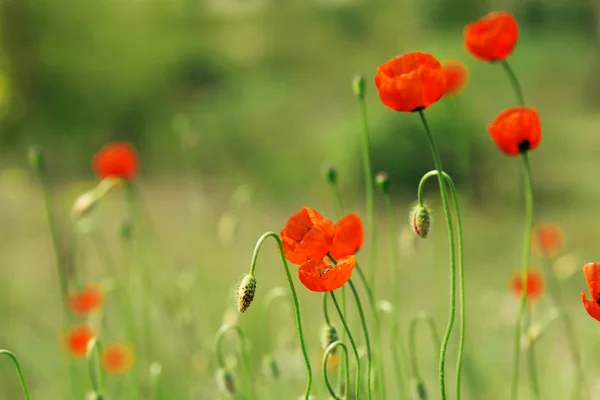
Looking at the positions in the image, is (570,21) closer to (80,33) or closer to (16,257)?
(80,33)

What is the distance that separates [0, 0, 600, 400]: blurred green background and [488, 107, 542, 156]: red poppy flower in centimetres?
129

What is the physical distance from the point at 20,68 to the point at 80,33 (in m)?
1.72

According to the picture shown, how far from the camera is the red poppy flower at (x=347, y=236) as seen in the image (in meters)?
1.17

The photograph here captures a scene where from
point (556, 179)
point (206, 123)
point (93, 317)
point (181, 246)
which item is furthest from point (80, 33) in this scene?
point (93, 317)

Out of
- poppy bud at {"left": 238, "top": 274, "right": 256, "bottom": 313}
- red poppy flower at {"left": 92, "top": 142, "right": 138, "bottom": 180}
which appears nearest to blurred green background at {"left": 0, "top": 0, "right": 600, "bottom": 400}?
red poppy flower at {"left": 92, "top": 142, "right": 138, "bottom": 180}

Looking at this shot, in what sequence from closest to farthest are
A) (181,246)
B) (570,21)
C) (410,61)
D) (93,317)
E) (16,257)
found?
(410,61) < (93,317) < (16,257) < (181,246) < (570,21)

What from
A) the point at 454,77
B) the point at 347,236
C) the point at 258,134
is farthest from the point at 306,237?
the point at 258,134

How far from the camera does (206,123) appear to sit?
37.1ft

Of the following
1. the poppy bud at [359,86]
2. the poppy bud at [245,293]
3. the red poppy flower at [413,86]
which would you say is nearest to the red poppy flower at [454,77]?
the poppy bud at [359,86]

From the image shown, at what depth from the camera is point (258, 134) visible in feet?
36.2

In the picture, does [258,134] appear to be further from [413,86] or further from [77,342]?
[413,86]

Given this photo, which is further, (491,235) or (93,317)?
(491,235)

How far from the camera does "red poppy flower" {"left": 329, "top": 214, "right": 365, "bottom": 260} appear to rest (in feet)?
3.82

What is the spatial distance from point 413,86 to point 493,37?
0.47 m
